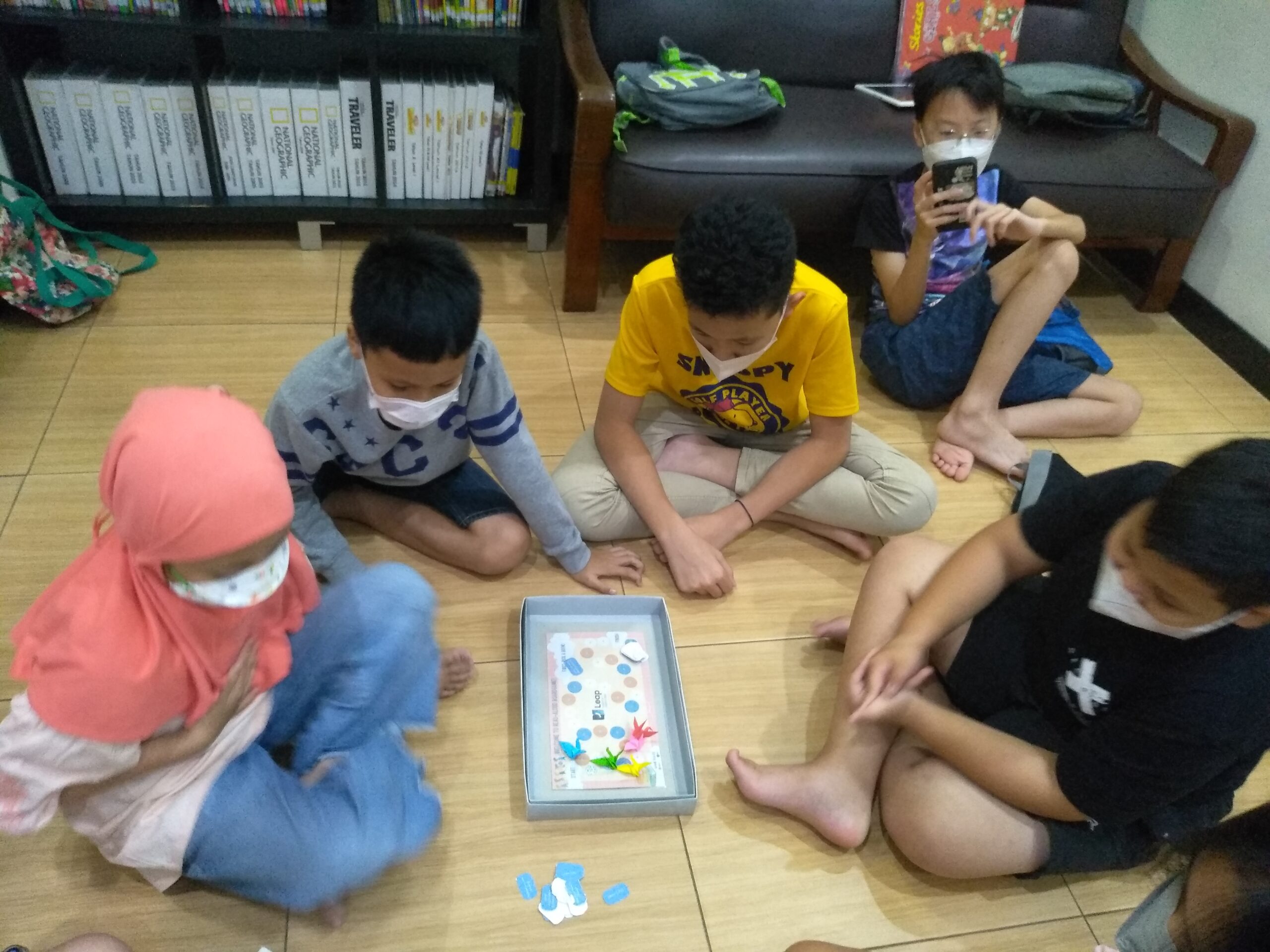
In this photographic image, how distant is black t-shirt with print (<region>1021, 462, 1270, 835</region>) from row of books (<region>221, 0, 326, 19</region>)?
1.76 metres

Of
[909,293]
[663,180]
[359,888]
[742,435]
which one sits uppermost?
[663,180]

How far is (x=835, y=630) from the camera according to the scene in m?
1.33

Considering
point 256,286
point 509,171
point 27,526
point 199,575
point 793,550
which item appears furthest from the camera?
point 509,171

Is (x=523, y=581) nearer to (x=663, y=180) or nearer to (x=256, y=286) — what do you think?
(x=663, y=180)

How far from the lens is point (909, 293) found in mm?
1765

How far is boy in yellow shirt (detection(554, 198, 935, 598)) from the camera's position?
51.6 inches

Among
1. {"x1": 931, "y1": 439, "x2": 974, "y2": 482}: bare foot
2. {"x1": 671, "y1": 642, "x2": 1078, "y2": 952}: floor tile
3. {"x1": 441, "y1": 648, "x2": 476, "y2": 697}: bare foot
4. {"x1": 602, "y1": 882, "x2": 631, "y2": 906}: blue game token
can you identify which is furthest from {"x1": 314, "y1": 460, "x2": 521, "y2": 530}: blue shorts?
{"x1": 931, "y1": 439, "x2": 974, "y2": 482}: bare foot

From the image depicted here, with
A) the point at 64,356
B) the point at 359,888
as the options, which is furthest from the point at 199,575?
the point at 64,356

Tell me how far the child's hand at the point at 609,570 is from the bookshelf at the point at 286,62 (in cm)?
108

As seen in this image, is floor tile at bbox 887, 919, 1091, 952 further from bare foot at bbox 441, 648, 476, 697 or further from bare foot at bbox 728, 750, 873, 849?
bare foot at bbox 441, 648, 476, 697

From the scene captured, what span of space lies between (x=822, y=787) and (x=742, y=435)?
0.63 metres

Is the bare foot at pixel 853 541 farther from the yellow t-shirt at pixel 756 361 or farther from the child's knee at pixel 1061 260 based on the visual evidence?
the child's knee at pixel 1061 260

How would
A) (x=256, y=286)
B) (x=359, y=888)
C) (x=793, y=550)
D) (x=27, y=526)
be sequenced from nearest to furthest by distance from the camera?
(x=359, y=888) → (x=27, y=526) → (x=793, y=550) → (x=256, y=286)

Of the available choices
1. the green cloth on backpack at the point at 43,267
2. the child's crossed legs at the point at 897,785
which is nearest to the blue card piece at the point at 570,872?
the child's crossed legs at the point at 897,785
